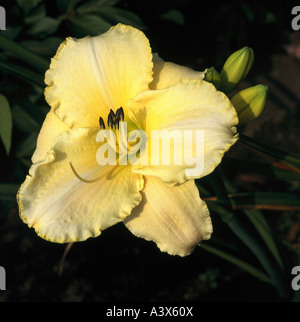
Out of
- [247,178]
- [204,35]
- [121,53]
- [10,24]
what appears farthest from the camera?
[247,178]

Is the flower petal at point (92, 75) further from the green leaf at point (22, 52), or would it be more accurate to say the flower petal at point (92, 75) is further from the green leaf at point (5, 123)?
the green leaf at point (5, 123)

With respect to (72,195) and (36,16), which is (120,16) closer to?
(36,16)

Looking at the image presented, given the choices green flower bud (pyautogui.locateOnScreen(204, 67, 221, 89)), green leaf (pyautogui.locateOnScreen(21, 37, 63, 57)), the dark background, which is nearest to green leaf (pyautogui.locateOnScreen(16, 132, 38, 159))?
green leaf (pyautogui.locateOnScreen(21, 37, 63, 57))

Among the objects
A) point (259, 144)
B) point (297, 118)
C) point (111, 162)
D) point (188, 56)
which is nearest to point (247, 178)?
point (297, 118)

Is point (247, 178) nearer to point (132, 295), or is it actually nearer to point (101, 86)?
point (132, 295)

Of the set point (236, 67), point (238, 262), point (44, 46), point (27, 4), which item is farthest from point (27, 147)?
point (238, 262)

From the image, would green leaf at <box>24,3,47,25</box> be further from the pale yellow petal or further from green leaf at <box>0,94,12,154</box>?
the pale yellow petal
